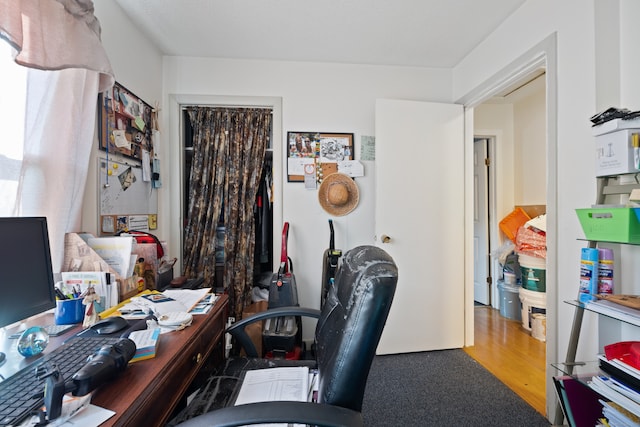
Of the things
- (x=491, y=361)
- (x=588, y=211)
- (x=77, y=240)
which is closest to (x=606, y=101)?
(x=588, y=211)

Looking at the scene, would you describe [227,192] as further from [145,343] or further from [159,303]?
[145,343]

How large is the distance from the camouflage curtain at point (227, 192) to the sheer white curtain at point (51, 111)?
99cm

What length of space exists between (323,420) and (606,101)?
1.76 meters

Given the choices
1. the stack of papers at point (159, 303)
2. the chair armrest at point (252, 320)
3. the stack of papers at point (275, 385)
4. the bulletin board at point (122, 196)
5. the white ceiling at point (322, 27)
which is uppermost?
the white ceiling at point (322, 27)

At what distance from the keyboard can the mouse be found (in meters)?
0.04

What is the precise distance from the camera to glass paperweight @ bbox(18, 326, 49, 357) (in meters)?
0.76

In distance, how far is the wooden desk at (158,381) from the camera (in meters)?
0.60

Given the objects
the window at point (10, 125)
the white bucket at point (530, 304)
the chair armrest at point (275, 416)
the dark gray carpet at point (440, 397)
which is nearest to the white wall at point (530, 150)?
the white bucket at point (530, 304)

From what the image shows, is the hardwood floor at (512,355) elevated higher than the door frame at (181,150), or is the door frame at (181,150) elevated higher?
the door frame at (181,150)

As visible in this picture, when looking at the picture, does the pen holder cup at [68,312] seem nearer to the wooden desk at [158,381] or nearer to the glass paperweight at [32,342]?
the wooden desk at [158,381]

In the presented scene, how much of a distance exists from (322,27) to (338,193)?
1.19m

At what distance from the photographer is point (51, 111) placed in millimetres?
1115

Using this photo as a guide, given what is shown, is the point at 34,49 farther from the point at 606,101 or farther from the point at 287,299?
the point at 606,101

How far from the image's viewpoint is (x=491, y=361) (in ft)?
6.73
